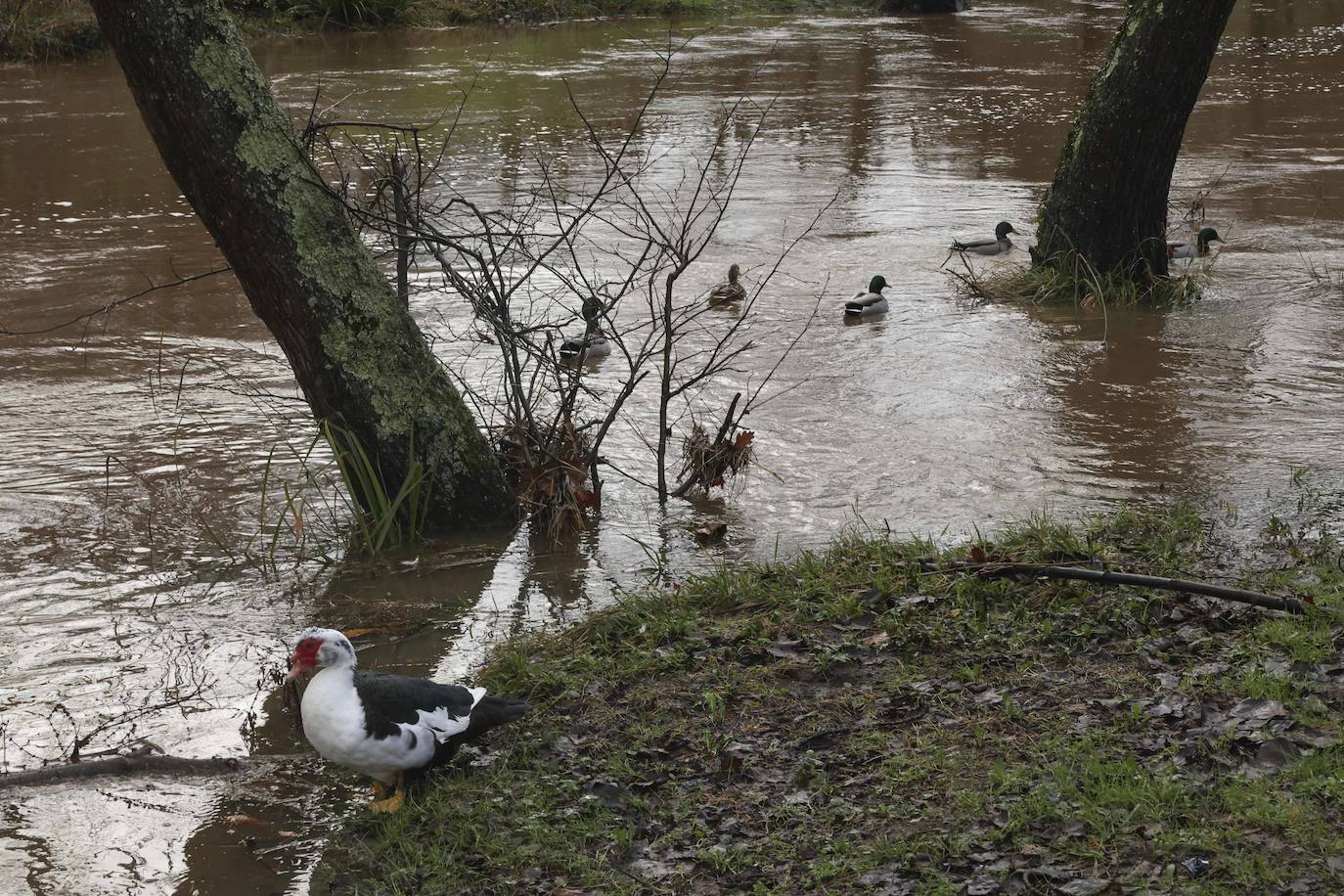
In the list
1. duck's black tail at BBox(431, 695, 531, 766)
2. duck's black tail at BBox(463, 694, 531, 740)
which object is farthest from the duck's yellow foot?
duck's black tail at BBox(463, 694, 531, 740)

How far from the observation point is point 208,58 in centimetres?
580

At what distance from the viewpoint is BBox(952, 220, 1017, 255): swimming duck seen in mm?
11273

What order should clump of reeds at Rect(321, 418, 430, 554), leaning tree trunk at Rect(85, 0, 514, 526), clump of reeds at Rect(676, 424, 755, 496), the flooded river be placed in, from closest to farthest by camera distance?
the flooded river, leaning tree trunk at Rect(85, 0, 514, 526), clump of reeds at Rect(321, 418, 430, 554), clump of reeds at Rect(676, 424, 755, 496)

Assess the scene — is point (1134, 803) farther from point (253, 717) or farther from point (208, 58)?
point (208, 58)

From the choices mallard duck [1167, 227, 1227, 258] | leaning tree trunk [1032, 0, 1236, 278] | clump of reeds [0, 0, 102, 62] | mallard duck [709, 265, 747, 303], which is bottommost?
mallard duck [709, 265, 747, 303]

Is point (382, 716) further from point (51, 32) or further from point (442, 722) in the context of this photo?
point (51, 32)

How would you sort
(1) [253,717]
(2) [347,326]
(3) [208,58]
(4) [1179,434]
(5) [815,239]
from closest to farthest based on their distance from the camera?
(1) [253,717] → (3) [208,58] → (2) [347,326] → (4) [1179,434] → (5) [815,239]

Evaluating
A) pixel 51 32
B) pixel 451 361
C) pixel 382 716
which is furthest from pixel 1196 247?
pixel 51 32

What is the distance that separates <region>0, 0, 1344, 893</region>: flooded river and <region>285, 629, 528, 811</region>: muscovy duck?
334 mm

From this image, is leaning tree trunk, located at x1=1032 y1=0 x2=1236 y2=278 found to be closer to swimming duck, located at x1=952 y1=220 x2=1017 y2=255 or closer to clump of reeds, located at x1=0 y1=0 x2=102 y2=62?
swimming duck, located at x1=952 y1=220 x2=1017 y2=255

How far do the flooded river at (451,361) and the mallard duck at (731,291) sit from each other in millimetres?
277

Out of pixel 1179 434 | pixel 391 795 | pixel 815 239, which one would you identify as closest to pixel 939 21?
pixel 815 239

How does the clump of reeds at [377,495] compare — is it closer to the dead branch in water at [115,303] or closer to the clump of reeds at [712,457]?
the dead branch in water at [115,303]

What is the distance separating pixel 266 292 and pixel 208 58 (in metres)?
1.06
